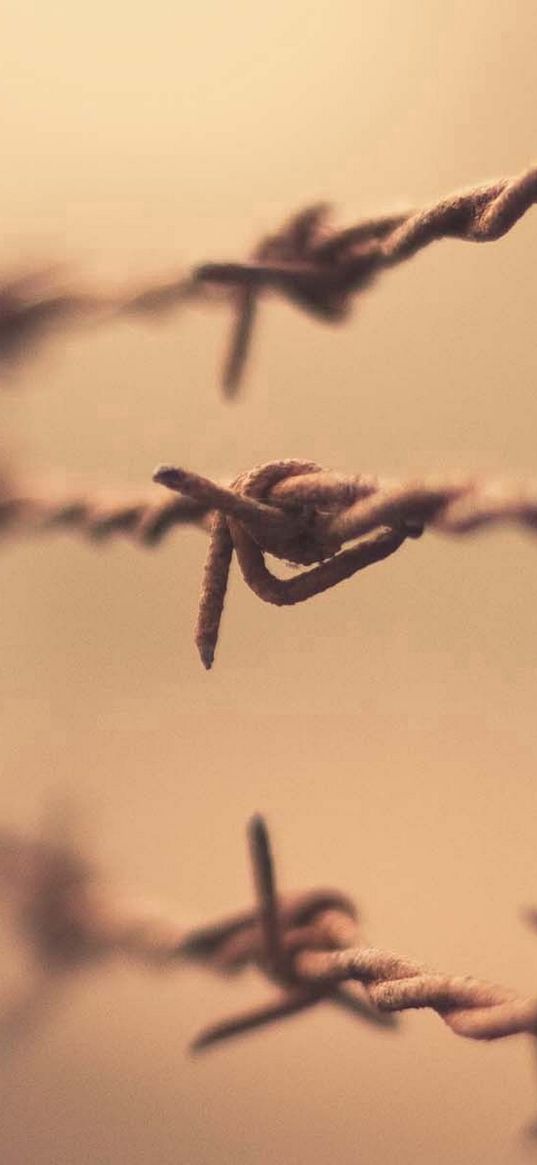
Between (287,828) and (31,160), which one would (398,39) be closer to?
(31,160)

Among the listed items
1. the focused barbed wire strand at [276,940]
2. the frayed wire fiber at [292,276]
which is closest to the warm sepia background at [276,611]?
the frayed wire fiber at [292,276]

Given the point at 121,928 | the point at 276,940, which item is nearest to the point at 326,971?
the point at 276,940

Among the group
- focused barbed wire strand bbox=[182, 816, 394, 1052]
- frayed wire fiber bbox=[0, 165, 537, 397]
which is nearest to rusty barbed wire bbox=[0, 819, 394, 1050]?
focused barbed wire strand bbox=[182, 816, 394, 1052]

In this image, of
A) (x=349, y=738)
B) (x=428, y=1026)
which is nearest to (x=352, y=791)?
(x=349, y=738)

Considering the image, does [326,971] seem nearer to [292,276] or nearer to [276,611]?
[292,276]

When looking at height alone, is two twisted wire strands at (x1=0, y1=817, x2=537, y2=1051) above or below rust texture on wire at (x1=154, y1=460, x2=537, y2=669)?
below

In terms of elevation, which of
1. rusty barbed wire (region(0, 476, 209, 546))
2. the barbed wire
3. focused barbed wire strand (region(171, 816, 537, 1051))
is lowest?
focused barbed wire strand (region(171, 816, 537, 1051))

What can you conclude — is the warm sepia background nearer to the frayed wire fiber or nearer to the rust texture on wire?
the frayed wire fiber
